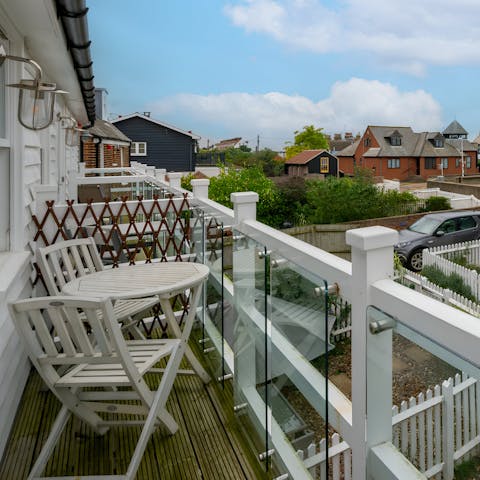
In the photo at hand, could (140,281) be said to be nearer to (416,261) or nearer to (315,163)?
(416,261)

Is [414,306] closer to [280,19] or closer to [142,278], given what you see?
[142,278]

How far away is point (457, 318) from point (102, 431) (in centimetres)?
168

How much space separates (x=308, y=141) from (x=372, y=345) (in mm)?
45108

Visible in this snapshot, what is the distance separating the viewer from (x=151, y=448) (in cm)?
202

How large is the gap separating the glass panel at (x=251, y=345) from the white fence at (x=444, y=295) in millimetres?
6334

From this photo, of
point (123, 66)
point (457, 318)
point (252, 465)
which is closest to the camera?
point (457, 318)

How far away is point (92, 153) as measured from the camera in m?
15.5

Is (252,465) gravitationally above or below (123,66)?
below

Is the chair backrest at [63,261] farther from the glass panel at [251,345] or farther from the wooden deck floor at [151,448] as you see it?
the glass panel at [251,345]

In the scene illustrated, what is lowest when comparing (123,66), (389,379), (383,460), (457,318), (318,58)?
(383,460)

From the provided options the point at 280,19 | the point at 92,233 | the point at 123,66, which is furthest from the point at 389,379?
the point at 280,19

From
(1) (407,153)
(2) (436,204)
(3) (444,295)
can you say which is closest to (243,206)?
(3) (444,295)

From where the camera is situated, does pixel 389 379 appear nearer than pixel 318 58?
Yes

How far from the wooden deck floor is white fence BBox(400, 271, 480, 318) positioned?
21.0 feet
